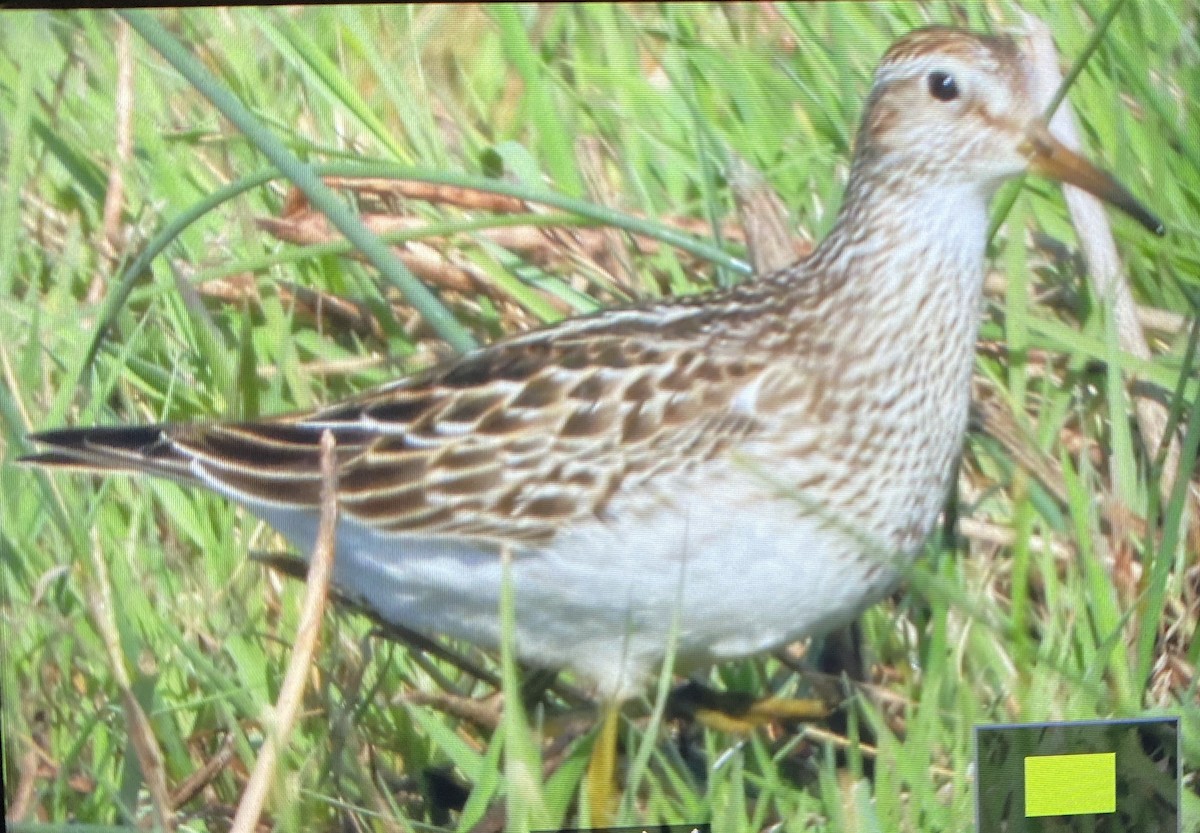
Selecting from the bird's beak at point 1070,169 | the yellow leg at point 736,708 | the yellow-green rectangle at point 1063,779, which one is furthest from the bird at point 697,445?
the yellow-green rectangle at point 1063,779

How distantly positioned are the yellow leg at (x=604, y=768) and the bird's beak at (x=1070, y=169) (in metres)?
0.93

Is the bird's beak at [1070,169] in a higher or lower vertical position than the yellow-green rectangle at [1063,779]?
higher

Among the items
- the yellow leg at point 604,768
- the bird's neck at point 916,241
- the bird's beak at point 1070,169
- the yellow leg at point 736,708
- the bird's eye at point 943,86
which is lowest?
the yellow leg at point 604,768

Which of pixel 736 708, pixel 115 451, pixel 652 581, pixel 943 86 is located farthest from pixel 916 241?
pixel 115 451

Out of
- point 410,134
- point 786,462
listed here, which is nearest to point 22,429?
point 410,134

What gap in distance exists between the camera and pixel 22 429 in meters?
2.41

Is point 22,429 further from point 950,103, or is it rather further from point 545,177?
point 950,103

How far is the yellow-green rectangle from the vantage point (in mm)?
2400

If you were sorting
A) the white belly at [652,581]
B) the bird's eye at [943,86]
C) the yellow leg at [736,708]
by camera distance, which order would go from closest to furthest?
the white belly at [652,581], the bird's eye at [943,86], the yellow leg at [736,708]

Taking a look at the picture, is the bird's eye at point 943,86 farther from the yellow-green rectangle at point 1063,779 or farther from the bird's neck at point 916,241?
the yellow-green rectangle at point 1063,779

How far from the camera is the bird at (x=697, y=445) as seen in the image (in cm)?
235

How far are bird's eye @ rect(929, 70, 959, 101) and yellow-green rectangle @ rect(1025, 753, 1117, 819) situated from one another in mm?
896

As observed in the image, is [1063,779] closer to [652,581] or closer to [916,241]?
[652,581]

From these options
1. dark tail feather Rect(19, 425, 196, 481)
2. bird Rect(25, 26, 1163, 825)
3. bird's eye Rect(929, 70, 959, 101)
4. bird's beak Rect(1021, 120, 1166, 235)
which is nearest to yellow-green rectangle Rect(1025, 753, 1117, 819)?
bird Rect(25, 26, 1163, 825)
